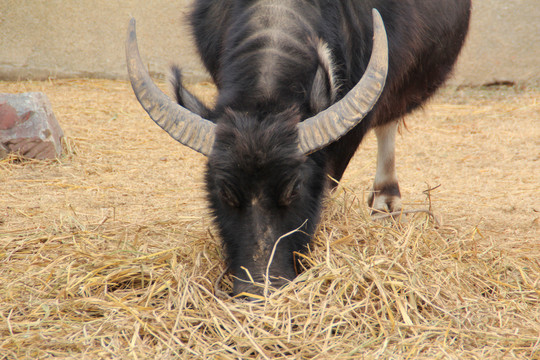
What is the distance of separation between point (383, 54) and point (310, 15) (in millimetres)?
721

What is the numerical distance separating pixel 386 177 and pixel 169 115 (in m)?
2.52

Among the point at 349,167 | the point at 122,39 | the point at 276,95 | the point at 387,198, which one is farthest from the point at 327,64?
the point at 122,39

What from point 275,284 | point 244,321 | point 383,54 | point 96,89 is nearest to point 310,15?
point 383,54

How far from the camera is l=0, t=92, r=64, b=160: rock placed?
17.3 ft

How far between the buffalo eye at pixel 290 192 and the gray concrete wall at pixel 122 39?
20.9 feet

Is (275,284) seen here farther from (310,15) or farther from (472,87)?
(472,87)

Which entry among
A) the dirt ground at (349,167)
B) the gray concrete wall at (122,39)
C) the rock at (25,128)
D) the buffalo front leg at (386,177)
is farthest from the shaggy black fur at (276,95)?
the gray concrete wall at (122,39)

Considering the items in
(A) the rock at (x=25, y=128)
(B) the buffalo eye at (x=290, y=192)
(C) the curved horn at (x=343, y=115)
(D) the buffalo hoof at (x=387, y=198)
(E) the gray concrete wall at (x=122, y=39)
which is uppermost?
(C) the curved horn at (x=343, y=115)

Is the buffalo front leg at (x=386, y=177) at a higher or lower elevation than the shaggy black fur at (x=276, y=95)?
lower

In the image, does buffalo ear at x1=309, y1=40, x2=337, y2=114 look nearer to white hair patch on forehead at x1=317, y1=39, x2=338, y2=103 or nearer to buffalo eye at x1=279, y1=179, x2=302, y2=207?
white hair patch on forehead at x1=317, y1=39, x2=338, y2=103

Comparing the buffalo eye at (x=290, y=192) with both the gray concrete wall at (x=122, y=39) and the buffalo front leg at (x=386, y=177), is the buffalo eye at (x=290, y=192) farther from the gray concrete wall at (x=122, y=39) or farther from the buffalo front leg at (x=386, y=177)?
the gray concrete wall at (x=122, y=39)

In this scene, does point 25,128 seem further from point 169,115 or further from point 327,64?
point 327,64

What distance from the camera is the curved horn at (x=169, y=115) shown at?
8.45 ft

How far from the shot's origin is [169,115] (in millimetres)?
2627
